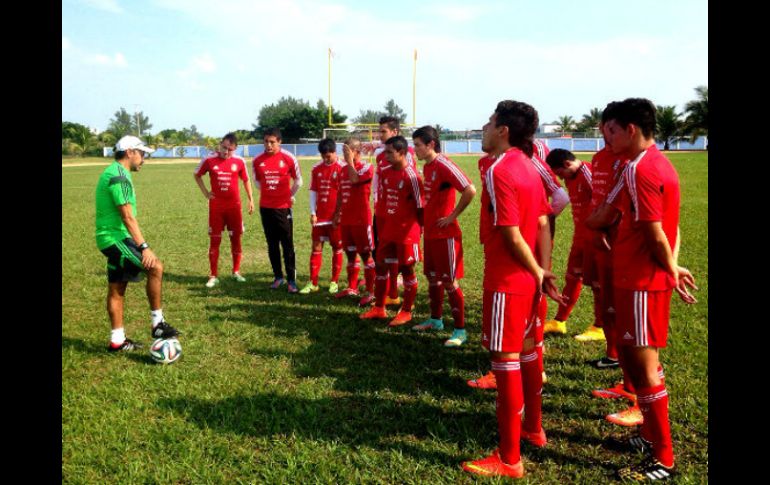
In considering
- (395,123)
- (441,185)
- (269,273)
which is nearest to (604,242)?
(441,185)

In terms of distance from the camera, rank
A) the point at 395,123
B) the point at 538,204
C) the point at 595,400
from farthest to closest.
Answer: the point at 395,123 < the point at 595,400 < the point at 538,204

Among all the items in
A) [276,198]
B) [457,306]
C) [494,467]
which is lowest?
[494,467]

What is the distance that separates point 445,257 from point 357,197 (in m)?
2.24

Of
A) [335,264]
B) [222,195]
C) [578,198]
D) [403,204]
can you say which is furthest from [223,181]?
[578,198]

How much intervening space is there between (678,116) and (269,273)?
201ft

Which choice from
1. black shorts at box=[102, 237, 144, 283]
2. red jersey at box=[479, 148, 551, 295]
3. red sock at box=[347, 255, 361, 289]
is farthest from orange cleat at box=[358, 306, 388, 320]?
red jersey at box=[479, 148, 551, 295]

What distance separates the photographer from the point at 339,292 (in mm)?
8500

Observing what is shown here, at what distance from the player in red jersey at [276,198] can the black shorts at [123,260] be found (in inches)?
117

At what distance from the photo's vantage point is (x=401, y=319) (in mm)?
6918

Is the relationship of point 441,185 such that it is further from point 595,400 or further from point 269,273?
point 269,273

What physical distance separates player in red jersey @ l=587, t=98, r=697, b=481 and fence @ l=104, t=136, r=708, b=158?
59720 mm

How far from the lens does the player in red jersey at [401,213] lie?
6.78 meters

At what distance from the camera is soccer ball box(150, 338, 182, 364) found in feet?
18.7

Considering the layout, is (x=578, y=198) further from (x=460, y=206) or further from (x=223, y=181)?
(x=223, y=181)
